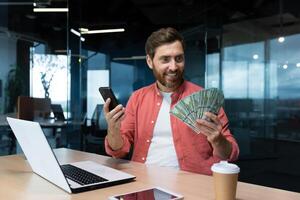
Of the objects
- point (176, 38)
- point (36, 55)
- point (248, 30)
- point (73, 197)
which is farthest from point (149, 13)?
point (73, 197)

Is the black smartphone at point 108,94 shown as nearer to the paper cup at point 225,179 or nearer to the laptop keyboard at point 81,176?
the laptop keyboard at point 81,176

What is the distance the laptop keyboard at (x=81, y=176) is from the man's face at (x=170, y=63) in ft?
2.01

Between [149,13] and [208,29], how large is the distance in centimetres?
76

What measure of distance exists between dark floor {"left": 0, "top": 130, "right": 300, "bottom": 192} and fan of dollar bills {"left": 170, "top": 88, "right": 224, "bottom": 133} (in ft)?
8.23

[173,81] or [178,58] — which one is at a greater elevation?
[178,58]

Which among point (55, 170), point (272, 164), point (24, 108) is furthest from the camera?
point (272, 164)

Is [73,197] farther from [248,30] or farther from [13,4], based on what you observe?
[13,4]

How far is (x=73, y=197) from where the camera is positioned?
0.97m

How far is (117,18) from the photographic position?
Result: 4.14 metres

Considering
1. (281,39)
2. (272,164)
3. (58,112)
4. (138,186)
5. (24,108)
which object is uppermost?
(281,39)

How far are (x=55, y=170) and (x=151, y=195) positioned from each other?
302mm

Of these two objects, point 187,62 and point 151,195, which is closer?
point 151,195

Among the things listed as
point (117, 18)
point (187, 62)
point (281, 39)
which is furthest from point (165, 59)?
point (117, 18)

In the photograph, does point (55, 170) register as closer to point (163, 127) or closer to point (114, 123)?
point (114, 123)
